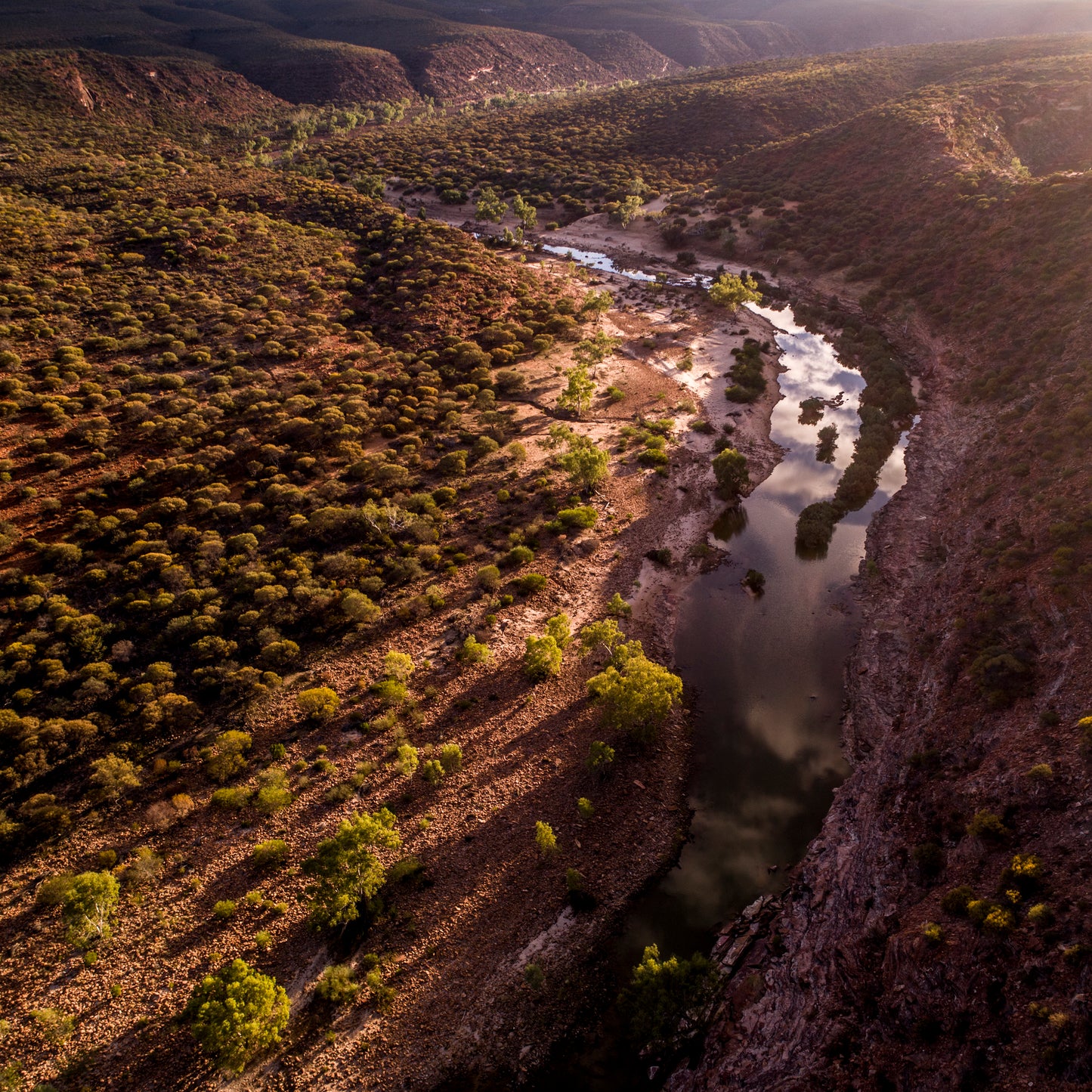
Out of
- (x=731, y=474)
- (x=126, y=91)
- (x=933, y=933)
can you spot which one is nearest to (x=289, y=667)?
(x=933, y=933)

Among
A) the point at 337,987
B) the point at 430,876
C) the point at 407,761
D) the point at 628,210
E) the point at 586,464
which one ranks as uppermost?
the point at 628,210

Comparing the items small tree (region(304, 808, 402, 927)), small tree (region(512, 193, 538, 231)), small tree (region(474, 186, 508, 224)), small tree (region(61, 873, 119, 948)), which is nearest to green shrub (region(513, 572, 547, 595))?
small tree (region(304, 808, 402, 927))

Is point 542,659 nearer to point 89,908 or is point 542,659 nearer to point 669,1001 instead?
point 669,1001

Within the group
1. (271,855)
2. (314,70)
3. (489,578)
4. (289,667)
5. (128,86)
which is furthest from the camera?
(314,70)

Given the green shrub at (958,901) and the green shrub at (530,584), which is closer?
the green shrub at (958,901)

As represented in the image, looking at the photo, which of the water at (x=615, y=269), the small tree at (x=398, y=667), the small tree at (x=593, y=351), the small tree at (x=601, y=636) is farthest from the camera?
the water at (x=615, y=269)

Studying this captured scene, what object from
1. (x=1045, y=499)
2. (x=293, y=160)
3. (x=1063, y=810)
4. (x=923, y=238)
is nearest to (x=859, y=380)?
(x=923, y=238)

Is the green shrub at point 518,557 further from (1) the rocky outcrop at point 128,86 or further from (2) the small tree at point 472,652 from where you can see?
(1) the rocky outcrop at point 128,86

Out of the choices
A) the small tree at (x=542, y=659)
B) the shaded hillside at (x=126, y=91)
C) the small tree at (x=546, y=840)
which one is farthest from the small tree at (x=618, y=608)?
the shaded hillside at (x=126, y=91)
